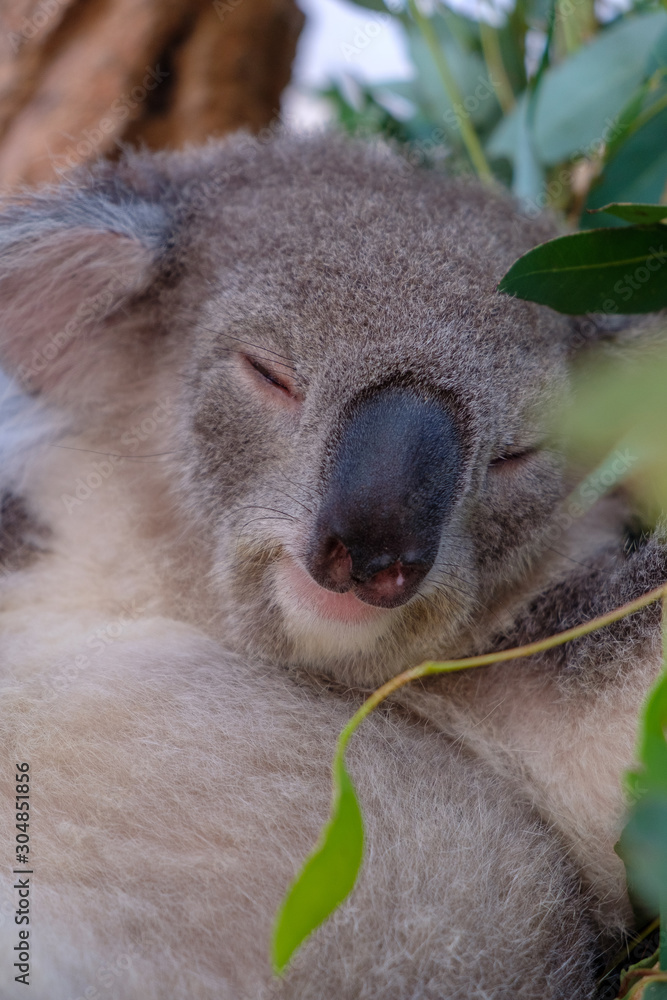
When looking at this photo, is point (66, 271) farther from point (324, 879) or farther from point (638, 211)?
point (324, 879)

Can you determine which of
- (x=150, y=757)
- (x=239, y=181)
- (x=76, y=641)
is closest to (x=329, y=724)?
(x=150, y=757)

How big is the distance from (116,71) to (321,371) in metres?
1.89

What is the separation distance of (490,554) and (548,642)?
0.45m

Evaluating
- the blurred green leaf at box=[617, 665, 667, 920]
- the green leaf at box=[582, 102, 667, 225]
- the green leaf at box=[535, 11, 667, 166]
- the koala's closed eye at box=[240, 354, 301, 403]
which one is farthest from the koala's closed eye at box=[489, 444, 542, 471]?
the green leaf at box=[535, 11, 667, 166]

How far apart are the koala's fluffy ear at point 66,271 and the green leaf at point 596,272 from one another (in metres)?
0.86

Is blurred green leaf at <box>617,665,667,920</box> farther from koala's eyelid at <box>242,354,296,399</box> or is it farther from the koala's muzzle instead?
koala's eyelid at <box>242,354,296,399</box>

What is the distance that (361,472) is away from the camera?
1453mm

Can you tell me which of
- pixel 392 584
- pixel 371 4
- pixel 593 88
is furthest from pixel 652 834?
pixel 371 4

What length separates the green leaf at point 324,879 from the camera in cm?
95

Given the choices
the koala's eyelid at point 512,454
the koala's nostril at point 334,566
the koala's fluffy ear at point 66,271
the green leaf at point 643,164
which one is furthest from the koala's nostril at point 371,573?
the green leaf at point 643,164

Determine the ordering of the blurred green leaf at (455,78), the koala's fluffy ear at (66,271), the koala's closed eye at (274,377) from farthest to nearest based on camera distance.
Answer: the blurred green leaf at (455,78) < the koala's fluffy ear at (66,271) < the koala's closed eye at (274,377)

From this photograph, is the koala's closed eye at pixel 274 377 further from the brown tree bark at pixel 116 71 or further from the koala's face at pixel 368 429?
the brown tree bark at pixel 116 71

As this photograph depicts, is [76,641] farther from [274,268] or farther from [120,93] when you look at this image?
[120,93]

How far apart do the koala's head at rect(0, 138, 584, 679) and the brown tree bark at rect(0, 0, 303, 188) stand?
1.02m
